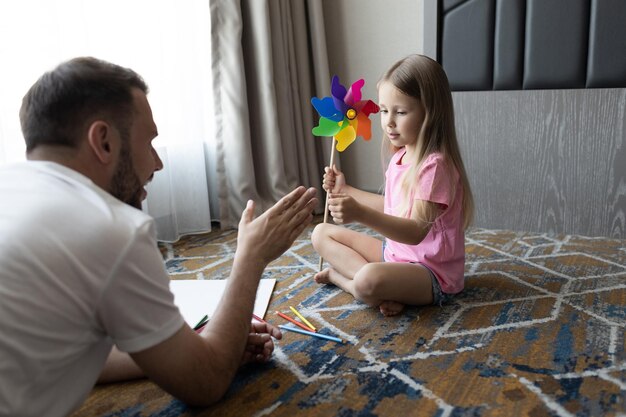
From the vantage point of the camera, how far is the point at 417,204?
55.3 inches

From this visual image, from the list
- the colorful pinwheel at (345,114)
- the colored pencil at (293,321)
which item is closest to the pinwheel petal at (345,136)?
the colorful pinwheel at (345,114)

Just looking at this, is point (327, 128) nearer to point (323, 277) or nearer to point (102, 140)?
point (323, 277)

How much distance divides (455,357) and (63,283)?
2.55 ft

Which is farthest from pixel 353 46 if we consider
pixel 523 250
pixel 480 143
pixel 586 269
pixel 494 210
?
pixel 586 269

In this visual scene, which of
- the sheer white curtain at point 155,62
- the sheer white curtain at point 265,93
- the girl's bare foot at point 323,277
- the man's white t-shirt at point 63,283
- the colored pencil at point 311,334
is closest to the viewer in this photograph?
the man's white t-shirt at point 63,283

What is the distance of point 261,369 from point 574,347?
0.64 meters

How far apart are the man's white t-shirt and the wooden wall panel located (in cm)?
162

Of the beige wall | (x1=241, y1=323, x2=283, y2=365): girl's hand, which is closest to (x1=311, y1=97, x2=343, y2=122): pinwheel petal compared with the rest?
(x1=241, y1=323, x2=283, y2=365): girl's hand

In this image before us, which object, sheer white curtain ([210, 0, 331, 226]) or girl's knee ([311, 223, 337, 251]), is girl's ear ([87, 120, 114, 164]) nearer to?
girl's knee ([311, 223, 337, 251])

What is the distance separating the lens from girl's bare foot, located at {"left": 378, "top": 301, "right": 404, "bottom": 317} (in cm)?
140

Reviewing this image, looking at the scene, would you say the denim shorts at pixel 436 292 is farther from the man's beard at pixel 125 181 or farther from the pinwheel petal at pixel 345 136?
the man's beard at pixel 125 181

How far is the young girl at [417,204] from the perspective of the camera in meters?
1.39

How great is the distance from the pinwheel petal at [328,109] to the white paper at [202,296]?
1.60 feet

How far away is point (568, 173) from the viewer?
205cm
